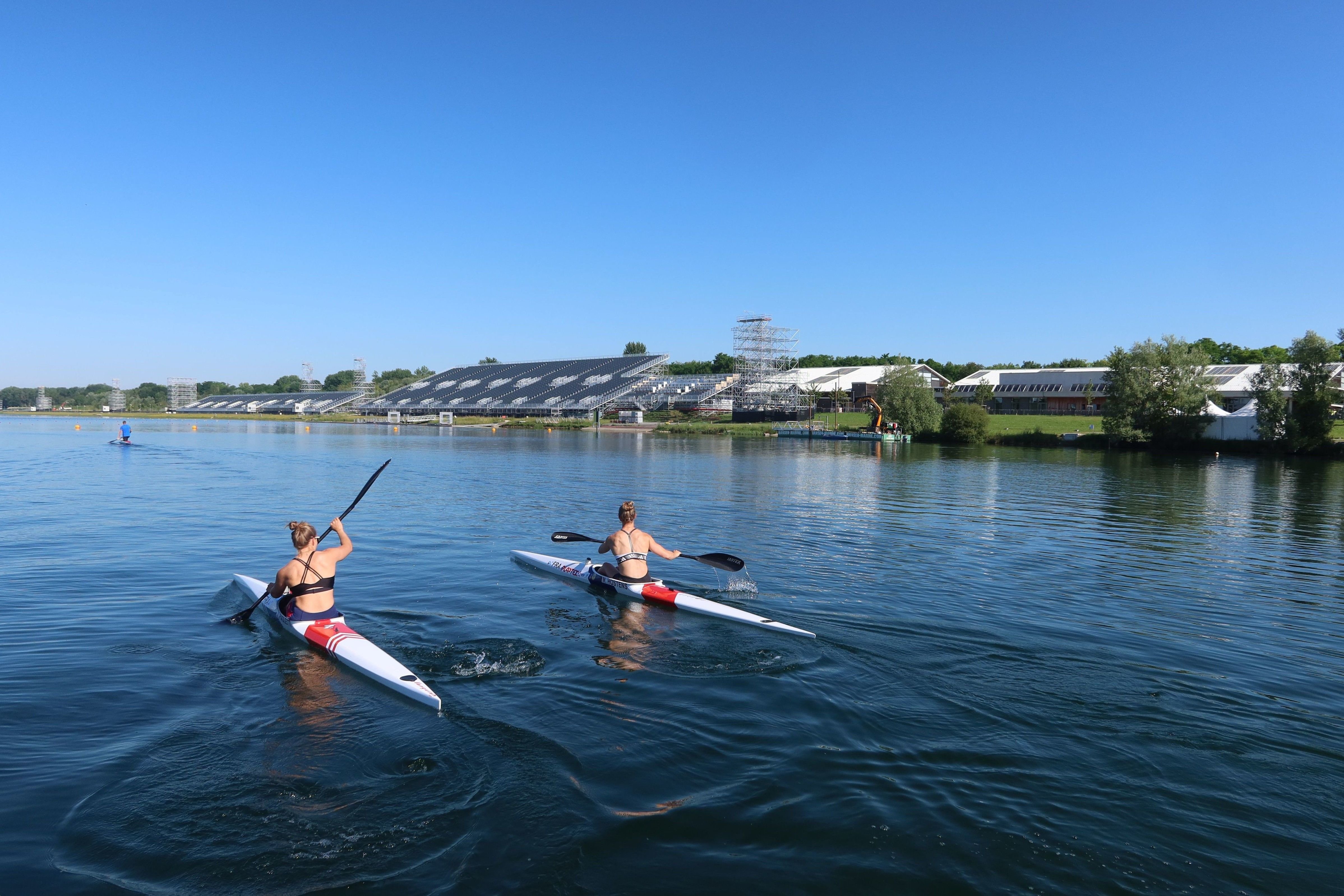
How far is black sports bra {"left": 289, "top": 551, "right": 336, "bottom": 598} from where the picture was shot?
10.4m

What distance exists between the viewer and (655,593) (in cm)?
1288

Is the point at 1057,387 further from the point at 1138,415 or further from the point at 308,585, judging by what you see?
the point at 308,585

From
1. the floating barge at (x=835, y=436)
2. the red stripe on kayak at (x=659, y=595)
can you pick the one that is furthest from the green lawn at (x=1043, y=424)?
the red stripe on kayak at (x=659, y=595)

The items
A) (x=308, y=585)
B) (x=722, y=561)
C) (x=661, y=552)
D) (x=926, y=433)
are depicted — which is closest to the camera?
(x=308, y=585)

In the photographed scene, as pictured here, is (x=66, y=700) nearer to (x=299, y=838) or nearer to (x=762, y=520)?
(x=299, y=838)

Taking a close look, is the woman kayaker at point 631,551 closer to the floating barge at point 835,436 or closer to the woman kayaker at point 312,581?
the woman kayaker at point 312,581

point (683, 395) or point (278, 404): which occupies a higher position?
point (683, 395)

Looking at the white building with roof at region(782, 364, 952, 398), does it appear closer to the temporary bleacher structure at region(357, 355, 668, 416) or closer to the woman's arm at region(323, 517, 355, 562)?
the temporary bleacher structure at region(357, 355, 668, 416)

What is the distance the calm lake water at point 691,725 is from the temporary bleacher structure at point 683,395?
82356 mm

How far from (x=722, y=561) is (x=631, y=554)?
69.7 inches

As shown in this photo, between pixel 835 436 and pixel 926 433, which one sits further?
pixel 835 436

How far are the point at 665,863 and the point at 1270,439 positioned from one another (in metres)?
63.0

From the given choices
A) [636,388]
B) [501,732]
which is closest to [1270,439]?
[501,732]

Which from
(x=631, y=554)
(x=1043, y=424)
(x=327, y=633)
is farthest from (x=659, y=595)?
(x=1043, y=424)
